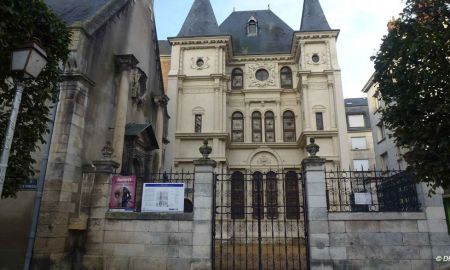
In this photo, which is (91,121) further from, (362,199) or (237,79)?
(237,79)

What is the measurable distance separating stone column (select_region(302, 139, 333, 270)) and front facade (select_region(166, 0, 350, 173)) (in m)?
14.3

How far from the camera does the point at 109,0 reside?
1365 centimetres

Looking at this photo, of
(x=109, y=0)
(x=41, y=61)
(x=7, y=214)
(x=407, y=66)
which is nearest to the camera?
(x=41, y=61)

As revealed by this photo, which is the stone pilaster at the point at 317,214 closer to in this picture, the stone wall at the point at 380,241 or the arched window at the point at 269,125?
the stone wall at the point at 380,241

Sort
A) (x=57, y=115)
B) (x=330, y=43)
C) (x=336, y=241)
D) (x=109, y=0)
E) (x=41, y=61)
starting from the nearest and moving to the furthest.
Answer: (x=41, y=61) → (x=336, y=241) → (x=57, y=115) → (x=109, y=0) → (x=330, y=43)

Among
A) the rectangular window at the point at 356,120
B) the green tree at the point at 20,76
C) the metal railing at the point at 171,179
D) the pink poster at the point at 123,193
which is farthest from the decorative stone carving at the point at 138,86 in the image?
the rectangular window at the point at 356,120

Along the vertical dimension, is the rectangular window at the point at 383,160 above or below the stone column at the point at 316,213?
above

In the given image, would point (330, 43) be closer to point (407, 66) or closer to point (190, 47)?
point (190, 47)

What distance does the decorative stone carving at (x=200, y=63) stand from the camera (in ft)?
84.4

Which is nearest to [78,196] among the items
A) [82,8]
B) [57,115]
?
[57,115]

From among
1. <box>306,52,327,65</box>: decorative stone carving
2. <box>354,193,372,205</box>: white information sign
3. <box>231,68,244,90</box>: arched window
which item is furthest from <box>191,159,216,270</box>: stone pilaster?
<box>231,68,244,90</box>: arched window

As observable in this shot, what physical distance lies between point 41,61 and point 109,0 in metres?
10.1

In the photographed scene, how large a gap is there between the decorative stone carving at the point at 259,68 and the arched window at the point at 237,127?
2729 millimetres

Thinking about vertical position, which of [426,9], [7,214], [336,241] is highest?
[426,9]
